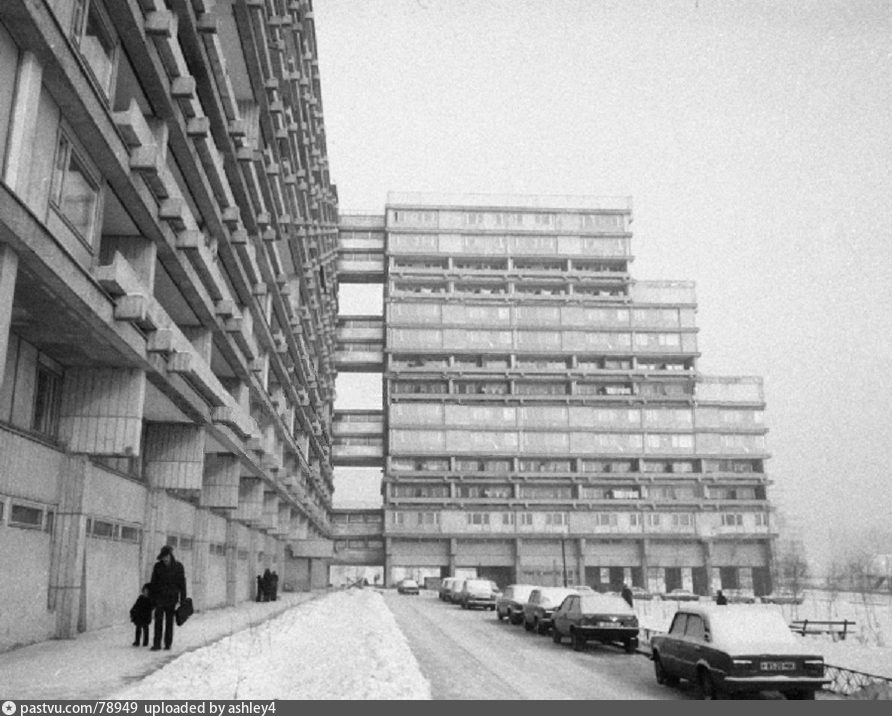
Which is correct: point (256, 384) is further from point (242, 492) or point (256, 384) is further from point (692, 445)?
point (692, 445)

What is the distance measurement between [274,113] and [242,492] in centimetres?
1603

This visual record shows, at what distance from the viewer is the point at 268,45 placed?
29.8m

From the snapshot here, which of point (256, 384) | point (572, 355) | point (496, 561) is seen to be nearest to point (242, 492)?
point (256, 384)

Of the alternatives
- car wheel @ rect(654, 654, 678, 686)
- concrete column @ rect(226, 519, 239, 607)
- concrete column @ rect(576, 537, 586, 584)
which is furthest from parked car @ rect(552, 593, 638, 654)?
concrete column @ rect(576, 537, 586, 584)

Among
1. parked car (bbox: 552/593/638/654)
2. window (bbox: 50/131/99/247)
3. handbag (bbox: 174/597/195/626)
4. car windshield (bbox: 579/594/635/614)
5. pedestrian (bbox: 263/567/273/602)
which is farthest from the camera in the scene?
pedestrian (bbox: 263/567/273/602)

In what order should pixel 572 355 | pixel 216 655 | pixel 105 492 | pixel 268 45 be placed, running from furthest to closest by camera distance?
pixel 572 355 → pixel 268 45 → pixel 105 492 → pixel 216 655

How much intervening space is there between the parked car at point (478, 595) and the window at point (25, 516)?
96.0 ft

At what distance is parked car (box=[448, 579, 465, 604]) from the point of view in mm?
46219

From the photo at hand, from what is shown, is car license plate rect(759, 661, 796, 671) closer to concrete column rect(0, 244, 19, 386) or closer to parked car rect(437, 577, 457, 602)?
concrete column rect(0, 244, 19, 386)

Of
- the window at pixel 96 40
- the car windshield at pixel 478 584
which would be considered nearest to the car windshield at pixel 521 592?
the car windshield at pixel 478 584

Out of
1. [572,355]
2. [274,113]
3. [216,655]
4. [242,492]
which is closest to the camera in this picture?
[216,655]

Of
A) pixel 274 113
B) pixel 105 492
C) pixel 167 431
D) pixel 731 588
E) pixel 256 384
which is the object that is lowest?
pixel 731 588

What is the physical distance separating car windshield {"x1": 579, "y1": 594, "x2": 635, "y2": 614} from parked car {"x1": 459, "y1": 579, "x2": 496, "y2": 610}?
21497 mm
